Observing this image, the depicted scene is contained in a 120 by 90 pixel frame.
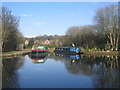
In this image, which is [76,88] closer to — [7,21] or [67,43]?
[7,21]

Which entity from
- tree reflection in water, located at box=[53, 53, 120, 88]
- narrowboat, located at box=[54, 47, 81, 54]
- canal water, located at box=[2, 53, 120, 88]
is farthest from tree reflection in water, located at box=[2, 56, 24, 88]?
narrowboat, located at box=[54, 47, 81, 54]

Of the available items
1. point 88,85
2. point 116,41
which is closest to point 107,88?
point 88,85

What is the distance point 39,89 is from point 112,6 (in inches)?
1140

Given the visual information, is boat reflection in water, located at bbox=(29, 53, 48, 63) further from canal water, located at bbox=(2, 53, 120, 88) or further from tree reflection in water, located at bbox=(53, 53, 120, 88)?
canal water, located at bbox=(2, 53, 120, 88)

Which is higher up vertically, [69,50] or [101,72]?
[69,50]

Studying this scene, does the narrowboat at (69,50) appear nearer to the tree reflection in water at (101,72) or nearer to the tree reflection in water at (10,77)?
the tree reflection in water at (101,72)

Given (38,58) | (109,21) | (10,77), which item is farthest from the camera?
(109,21)

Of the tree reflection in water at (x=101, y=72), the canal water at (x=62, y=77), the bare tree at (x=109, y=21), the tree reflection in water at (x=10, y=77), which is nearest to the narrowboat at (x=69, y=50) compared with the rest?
the bare tree at (x=109, y=21)

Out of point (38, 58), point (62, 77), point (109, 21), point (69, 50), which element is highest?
point (109, 21)

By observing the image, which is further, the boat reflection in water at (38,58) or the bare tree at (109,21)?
the bare tree at (109,21)

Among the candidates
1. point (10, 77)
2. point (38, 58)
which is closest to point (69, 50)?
point (38, 58)

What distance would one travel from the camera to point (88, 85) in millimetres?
7828

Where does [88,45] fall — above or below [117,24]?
below

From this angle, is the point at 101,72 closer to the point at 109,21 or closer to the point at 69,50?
the point at 109,21
